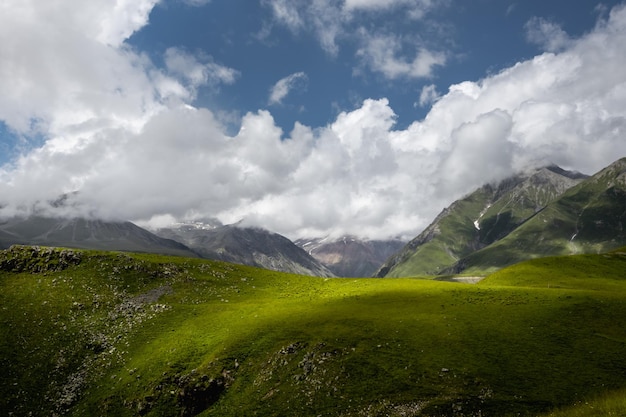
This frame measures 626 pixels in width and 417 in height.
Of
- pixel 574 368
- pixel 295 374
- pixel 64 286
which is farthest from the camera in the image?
pixel 64 286

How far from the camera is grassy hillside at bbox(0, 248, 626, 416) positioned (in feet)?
117

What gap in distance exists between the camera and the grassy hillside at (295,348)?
3572 centimetres

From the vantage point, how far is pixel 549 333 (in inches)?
1729

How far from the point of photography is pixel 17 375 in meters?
47.9

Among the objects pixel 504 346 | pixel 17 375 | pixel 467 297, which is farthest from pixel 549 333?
pixel 17 375

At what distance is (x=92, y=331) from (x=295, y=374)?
108 ft

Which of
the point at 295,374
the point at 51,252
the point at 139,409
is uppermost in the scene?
the point at 51,252

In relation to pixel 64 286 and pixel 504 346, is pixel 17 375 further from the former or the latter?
pixel 504 346

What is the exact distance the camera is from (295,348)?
145ft

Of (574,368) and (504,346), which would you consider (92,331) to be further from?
(574,368)

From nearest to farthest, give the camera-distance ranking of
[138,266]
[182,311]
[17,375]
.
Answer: [17,375] → [182,311] → [138,266]

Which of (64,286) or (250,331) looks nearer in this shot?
(250,331)

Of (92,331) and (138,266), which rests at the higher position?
(138,266)

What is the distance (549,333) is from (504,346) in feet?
22.6
